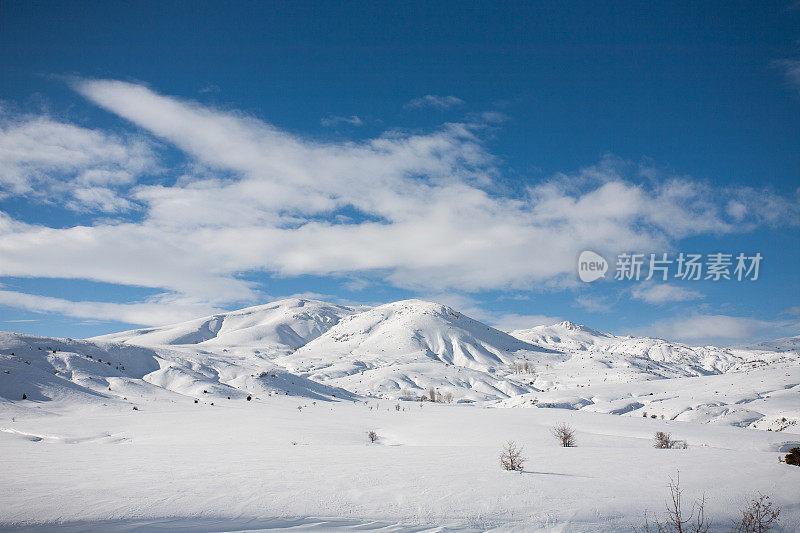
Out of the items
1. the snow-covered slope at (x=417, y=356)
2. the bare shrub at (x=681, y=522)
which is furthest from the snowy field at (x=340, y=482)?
the snow-covered slope at (x=417, y=356)

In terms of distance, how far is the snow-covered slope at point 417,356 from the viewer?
70.8 metres

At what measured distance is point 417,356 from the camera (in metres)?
102

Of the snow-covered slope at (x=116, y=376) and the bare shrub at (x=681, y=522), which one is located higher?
the snow-covered slope at (x=116, y=376)

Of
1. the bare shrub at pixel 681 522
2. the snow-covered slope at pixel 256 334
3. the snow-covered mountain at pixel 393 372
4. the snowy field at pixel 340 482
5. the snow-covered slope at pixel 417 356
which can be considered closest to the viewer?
the snowy field at pixel 340 482

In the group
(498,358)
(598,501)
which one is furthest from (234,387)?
(498,358)

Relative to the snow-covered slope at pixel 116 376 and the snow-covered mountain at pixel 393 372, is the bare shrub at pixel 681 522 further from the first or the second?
the snow-covered slope at pixel 116 376

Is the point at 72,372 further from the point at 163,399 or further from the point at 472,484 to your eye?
the point at 472,484

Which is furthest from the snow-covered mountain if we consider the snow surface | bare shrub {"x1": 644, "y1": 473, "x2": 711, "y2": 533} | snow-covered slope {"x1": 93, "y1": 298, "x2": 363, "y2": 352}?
bare shrub {"x1": 644, "y1": 473, "x2": 711, "y2": 533}

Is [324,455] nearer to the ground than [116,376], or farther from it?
nearer to the ground

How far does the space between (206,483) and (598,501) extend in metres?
7.62

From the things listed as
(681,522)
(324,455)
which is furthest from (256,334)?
(681,522)

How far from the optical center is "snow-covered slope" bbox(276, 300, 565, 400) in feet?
232

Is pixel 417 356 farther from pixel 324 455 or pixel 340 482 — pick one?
pixel 340 482

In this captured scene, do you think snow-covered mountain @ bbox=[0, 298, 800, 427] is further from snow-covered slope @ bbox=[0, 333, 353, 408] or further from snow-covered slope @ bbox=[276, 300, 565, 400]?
snow-covered slope @ bbox=[276, 300, 565, 400]
